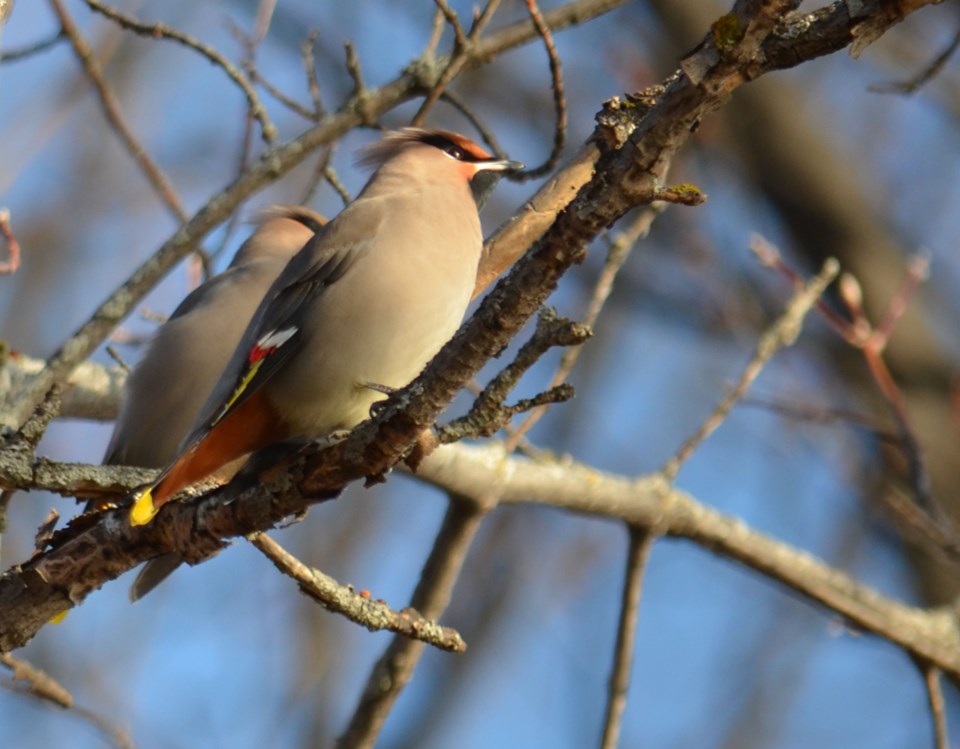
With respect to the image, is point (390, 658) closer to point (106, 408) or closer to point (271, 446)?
point (271, 446)

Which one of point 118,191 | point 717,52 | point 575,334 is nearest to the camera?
point 717,52

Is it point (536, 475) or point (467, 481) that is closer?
point (467, 481)

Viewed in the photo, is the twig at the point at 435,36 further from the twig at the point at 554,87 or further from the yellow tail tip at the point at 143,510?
the yellow tail tip at the point at 143,510

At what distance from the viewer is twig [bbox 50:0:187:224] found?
13.6 feet

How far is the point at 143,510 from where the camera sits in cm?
296

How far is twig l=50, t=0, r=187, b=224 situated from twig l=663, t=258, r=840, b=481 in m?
1.71

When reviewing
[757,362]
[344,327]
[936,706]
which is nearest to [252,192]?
[344,327]

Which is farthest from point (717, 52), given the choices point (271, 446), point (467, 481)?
point (467, 481)

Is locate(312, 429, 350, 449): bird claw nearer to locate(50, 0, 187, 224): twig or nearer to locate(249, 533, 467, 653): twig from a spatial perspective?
locate(249, 533, 467, 653): twig

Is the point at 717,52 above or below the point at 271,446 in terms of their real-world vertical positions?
above

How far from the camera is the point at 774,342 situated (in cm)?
472

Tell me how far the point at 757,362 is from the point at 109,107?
2.16 meters

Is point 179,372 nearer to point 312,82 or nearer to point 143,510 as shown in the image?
point 312,82

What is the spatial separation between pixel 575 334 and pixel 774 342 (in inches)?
92.2
